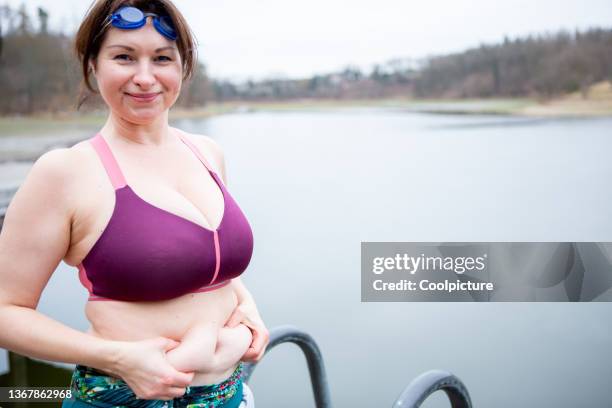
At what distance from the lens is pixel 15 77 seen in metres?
2.18

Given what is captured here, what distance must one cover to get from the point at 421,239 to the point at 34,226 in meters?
1.43

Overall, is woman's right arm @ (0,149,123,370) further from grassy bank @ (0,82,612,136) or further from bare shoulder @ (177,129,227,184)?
grassy bank @ (0,82,612,136)

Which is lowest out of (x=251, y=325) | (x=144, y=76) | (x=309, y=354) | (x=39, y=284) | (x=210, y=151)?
(x=309, y=354)

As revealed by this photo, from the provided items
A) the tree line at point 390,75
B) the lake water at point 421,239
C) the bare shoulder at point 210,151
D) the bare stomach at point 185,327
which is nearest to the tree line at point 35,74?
the tree line at point 390,75

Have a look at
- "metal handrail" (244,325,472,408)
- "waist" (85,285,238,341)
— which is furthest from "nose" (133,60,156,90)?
"metal handrail" (244,325,472,408)

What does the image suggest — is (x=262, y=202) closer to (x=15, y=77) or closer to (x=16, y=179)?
(x=16, y=179)

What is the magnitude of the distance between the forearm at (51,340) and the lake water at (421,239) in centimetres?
126

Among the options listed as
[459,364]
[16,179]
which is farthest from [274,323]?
[16,179]

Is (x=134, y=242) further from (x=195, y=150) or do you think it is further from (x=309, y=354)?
(x=309, y=354)

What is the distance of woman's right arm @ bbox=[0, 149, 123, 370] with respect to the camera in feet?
2.47

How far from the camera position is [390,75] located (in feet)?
7.39

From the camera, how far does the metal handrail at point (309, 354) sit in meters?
1.33

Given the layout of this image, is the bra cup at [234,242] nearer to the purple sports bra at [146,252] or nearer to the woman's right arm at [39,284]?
the purple sports bra at [146,252]

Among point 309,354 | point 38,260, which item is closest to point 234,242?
point 38,260
